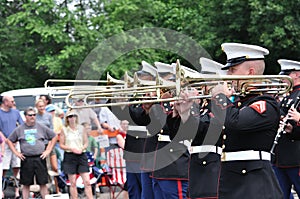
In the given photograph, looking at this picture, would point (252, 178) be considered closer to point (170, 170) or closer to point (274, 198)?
point (274, 198)

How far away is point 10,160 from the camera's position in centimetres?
1131

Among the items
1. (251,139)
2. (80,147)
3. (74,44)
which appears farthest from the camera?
(74,44)

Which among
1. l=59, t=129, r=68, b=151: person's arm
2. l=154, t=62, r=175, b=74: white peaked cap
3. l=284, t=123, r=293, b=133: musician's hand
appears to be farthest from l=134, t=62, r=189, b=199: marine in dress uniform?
l=59, t=129, r=68, b=151: person's arm

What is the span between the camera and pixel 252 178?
4.95 meters

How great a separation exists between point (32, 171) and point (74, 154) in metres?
0.71

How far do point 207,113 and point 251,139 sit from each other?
59 cm

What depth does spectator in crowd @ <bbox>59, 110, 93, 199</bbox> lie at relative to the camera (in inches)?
402

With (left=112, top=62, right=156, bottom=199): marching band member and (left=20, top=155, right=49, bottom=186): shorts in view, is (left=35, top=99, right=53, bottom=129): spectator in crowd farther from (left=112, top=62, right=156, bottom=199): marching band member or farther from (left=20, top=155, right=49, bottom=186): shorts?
(left=112, top=62, right=156, bottom=199): marching band member

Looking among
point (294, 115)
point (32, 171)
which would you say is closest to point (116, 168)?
point (32, 171)

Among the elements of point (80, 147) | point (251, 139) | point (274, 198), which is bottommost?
point (80, 147)

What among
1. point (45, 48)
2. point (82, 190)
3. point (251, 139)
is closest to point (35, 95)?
point (82, 190)

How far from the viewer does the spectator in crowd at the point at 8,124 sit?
438 inches

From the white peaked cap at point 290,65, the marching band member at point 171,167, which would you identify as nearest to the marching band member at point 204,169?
the marching band member at point 171,167

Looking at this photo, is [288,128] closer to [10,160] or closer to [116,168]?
[116,168]
